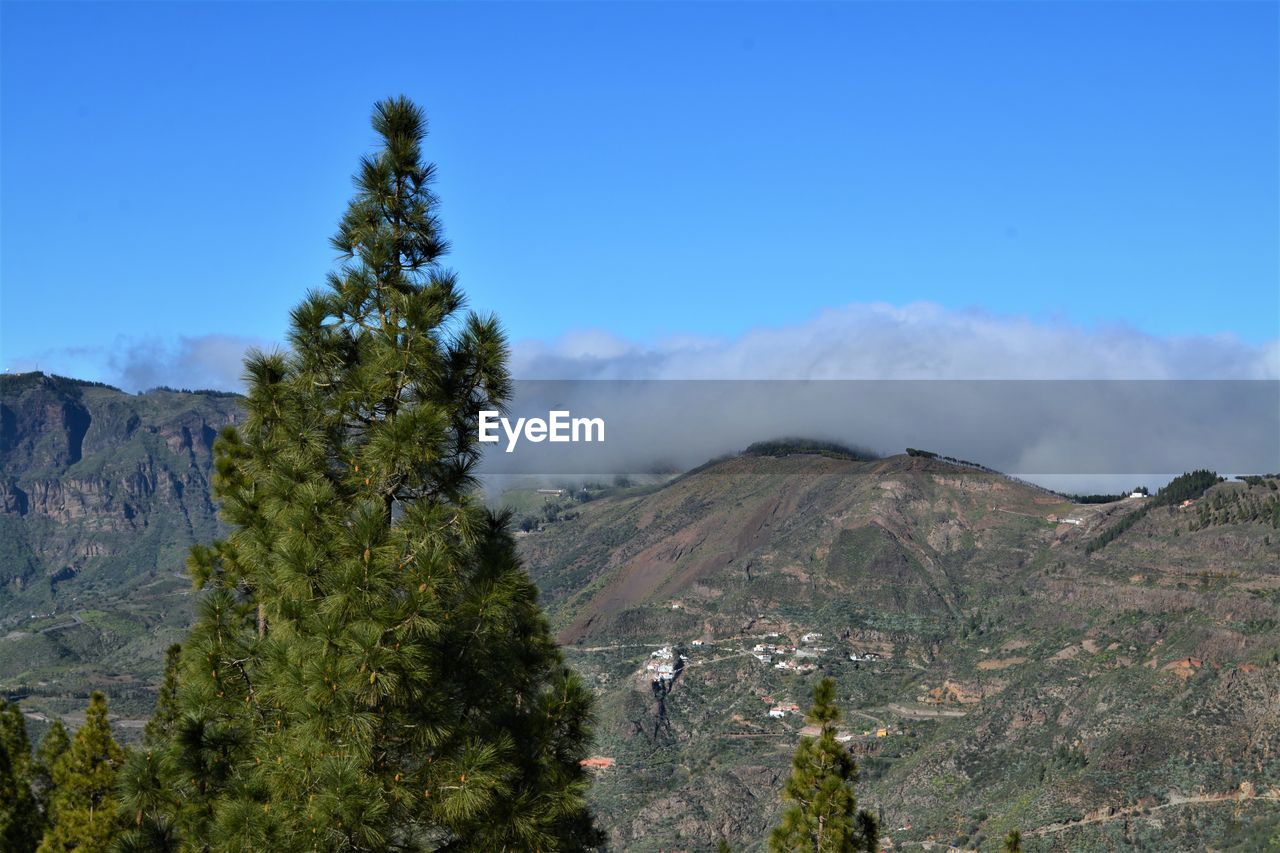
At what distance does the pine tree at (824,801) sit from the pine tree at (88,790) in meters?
14.1

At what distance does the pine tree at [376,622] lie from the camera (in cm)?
1259

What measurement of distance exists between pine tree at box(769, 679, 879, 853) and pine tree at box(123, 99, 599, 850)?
56.1ft

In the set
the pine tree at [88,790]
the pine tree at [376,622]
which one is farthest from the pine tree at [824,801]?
the pine tree at [376,622]

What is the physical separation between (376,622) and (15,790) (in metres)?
25.6

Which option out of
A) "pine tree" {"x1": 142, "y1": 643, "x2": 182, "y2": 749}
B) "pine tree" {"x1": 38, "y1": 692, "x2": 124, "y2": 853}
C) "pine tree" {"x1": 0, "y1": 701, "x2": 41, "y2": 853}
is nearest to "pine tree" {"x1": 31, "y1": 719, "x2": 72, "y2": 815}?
"pine tree" {"x1": 0, "y1": 701, "x2": 41, "y2": 853}

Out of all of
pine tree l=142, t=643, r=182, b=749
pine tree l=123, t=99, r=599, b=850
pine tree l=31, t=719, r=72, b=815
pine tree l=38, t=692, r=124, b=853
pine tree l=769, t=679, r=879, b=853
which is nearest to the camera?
pine tree l=123, t=99, r=599, b=850

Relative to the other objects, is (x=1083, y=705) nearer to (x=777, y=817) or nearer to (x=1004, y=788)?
(x=1004, y=788)

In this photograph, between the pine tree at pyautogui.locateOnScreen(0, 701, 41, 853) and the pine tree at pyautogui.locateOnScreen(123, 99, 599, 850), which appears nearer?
the pine tree at pyautogui.locateOnScreen(123, 99, 599, 850)

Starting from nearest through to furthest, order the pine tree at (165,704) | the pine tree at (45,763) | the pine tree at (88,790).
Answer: the pine tree at (165,704)
the pine tree at (88,790)
the pine tree at (45,763)

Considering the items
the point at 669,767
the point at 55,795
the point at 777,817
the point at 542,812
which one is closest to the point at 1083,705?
the point at 777,817

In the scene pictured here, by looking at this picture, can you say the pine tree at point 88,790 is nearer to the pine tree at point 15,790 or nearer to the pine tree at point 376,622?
the pine tree at point 15,790

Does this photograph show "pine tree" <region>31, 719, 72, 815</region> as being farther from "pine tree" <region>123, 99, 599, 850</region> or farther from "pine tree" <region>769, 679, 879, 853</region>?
"pine tree" <region>123, 99, 599, 850</region>

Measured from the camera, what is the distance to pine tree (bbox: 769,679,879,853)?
30.8 m

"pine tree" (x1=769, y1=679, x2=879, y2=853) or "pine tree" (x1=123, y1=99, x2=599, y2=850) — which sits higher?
"pine tree" (x1=123, y1=99, x2=599, y2=850)
